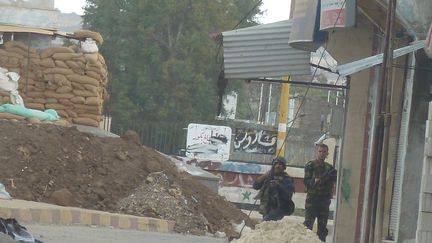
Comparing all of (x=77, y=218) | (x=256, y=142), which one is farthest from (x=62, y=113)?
(x=256, y=142)

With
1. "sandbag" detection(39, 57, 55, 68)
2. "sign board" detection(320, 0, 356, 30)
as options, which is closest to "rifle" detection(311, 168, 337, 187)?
"sign board" detection(320, 0, 356, 30)

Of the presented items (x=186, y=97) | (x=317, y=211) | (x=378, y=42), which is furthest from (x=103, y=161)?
(x=186, y=97)

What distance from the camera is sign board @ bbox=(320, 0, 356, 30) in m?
13.5

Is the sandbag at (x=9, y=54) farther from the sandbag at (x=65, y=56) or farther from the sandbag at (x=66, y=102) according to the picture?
the sandbag at (x=66, y=102)

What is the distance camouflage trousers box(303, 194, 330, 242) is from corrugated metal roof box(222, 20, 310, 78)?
1.87 meters

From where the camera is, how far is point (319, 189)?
15.4 metres

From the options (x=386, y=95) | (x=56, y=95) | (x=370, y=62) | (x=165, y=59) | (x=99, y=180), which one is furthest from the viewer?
(x=165, y=59)

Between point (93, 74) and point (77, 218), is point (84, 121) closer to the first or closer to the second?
point (93, 74)

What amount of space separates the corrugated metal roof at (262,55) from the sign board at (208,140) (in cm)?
2063

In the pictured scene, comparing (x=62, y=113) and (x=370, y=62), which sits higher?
(x=370, y=62)

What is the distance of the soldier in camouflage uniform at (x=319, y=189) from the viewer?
1540 cm

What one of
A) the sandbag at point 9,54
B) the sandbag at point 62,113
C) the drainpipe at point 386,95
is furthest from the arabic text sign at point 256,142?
the drainpipe at point 386,95

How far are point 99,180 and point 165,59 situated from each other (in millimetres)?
28797

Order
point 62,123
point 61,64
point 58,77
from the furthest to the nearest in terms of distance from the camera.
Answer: point 61,64
point 58,77
point 62,123
